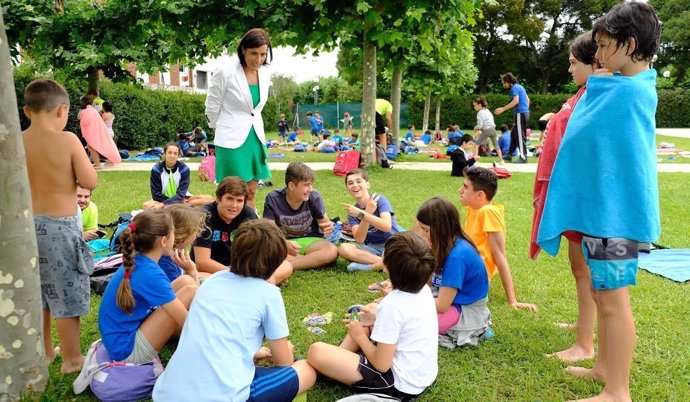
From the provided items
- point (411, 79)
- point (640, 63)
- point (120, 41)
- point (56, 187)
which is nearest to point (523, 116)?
point (411, 79)

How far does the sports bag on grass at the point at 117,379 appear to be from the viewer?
275 centimetres

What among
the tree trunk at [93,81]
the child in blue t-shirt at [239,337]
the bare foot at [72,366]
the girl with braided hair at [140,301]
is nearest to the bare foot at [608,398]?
the child in blue t-shirt at [239,337]

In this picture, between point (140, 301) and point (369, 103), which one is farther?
point (369, 103)

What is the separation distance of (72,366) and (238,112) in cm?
308

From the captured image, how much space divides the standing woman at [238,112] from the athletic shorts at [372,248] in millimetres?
1225

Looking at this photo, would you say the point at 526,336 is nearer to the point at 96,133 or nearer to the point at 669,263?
the point at 669,263

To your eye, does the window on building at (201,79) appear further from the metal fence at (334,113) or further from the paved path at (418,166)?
the paved path at (418,166)

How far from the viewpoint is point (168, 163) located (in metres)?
6.77

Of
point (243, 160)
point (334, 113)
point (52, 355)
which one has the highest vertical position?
point (334, 113)

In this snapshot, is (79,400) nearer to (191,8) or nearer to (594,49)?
(594,49)

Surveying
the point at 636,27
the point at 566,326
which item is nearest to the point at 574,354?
the point at 566,326

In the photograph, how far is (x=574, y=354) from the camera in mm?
3355

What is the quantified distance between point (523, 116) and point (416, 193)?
244 inches

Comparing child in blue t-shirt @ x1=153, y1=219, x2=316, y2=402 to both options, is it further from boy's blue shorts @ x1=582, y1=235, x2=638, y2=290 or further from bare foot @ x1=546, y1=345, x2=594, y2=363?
bare foot @ x1=546, y1=345, x2=594, y2=363
